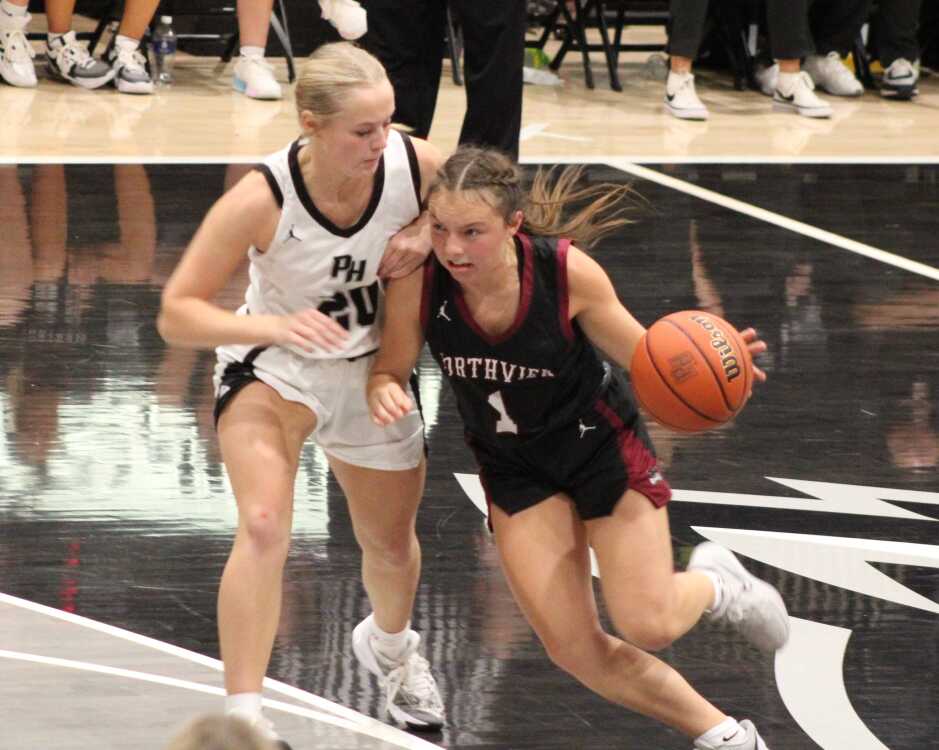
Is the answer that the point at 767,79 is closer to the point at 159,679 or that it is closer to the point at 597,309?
the point at 597,309

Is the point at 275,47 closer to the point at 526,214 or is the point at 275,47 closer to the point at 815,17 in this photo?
the point at 815,17

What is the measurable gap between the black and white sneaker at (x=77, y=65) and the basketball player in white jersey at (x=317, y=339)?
7.08 m

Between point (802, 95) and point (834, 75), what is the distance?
2.59ft

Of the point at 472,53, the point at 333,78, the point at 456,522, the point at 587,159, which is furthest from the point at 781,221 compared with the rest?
the point at 333,78

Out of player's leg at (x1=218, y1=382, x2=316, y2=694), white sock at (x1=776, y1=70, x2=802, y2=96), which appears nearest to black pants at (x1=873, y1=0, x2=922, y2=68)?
white sock at (x1=776, y1=70, x2=802, y2=96)

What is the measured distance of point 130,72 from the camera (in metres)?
10.1

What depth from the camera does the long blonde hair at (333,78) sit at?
3.16 meters

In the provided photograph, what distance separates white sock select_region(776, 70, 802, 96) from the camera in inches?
403

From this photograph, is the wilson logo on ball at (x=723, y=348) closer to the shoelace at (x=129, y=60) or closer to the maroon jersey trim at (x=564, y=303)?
the maroon jersey trim at (x=564, y=303)

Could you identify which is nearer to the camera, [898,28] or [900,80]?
[898,28]

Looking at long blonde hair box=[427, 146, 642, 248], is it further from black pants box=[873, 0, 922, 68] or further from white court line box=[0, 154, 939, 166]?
black pants box=[873, 0, 922, 68]

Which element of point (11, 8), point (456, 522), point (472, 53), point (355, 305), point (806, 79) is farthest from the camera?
point (806, 79)

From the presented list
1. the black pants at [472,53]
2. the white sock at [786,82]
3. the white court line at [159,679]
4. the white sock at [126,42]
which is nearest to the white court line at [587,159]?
the white sock at [786,82]

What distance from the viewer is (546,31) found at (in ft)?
36.4
